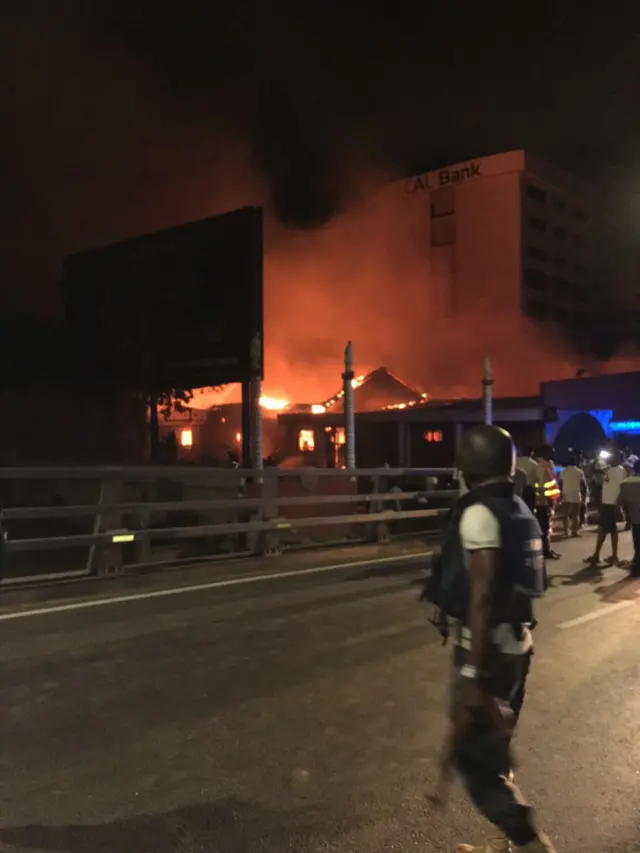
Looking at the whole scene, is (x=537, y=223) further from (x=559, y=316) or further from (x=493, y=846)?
(x=493, y=846)

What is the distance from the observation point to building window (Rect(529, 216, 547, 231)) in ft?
356

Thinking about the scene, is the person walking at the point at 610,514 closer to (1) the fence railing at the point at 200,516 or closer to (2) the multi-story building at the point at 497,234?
(1) the fence railing at the point at 200,516

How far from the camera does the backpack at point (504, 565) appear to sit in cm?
275

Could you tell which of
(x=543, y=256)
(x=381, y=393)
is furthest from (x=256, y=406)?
(x=543, y=256)

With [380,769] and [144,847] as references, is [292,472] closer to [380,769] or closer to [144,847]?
[380,769]

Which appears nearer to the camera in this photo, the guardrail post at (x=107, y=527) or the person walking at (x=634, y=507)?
the guardrail post at (x=107, y=527)

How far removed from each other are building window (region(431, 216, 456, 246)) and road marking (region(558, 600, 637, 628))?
10433cm

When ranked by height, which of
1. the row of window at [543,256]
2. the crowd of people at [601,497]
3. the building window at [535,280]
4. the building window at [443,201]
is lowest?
the crowd of people at [601,497]

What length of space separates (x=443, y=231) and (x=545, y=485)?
102 metres

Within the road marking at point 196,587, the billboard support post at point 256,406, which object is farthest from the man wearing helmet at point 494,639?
the billboard support post at point 256,406

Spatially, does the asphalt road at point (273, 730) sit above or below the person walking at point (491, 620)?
below

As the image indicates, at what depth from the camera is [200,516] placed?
48.0ft

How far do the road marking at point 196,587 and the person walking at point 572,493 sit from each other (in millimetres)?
4395

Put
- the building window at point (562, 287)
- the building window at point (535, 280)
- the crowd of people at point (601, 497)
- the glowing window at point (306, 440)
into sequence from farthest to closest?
the building window at point (562, 287) → the building window at point (535, 280) → the glowing window at point (306, 440) → the crowd of people at point (601, 497)
